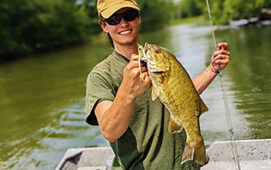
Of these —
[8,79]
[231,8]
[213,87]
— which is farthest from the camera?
[231,8]

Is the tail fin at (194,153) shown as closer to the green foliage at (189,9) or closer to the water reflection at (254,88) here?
the water reflection at (254,88)

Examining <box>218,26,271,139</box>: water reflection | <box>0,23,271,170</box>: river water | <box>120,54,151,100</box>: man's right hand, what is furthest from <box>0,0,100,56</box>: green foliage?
<box>120,54,151,100</box>: man's right hand

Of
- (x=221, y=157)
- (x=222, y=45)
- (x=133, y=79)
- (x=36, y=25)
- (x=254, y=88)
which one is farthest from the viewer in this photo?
(x=36, y=25)

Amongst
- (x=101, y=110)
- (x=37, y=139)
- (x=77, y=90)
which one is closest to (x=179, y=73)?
(x=101, y=110)

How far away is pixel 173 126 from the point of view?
196 centimetres

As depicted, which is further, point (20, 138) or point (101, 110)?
point (20, 138)

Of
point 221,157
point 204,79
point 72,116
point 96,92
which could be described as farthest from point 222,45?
point 72,116

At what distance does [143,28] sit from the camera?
69.4 metres

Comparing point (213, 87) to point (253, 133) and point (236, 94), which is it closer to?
point (236, 94)

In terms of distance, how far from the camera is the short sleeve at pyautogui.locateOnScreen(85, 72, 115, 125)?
78.1 inches

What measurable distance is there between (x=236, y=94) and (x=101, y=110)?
7.56 meters

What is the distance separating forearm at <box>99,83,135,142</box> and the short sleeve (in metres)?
0.15

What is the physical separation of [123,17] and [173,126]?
33.1 inches

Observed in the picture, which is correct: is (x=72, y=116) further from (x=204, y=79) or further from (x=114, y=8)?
(x=114, y=8)
